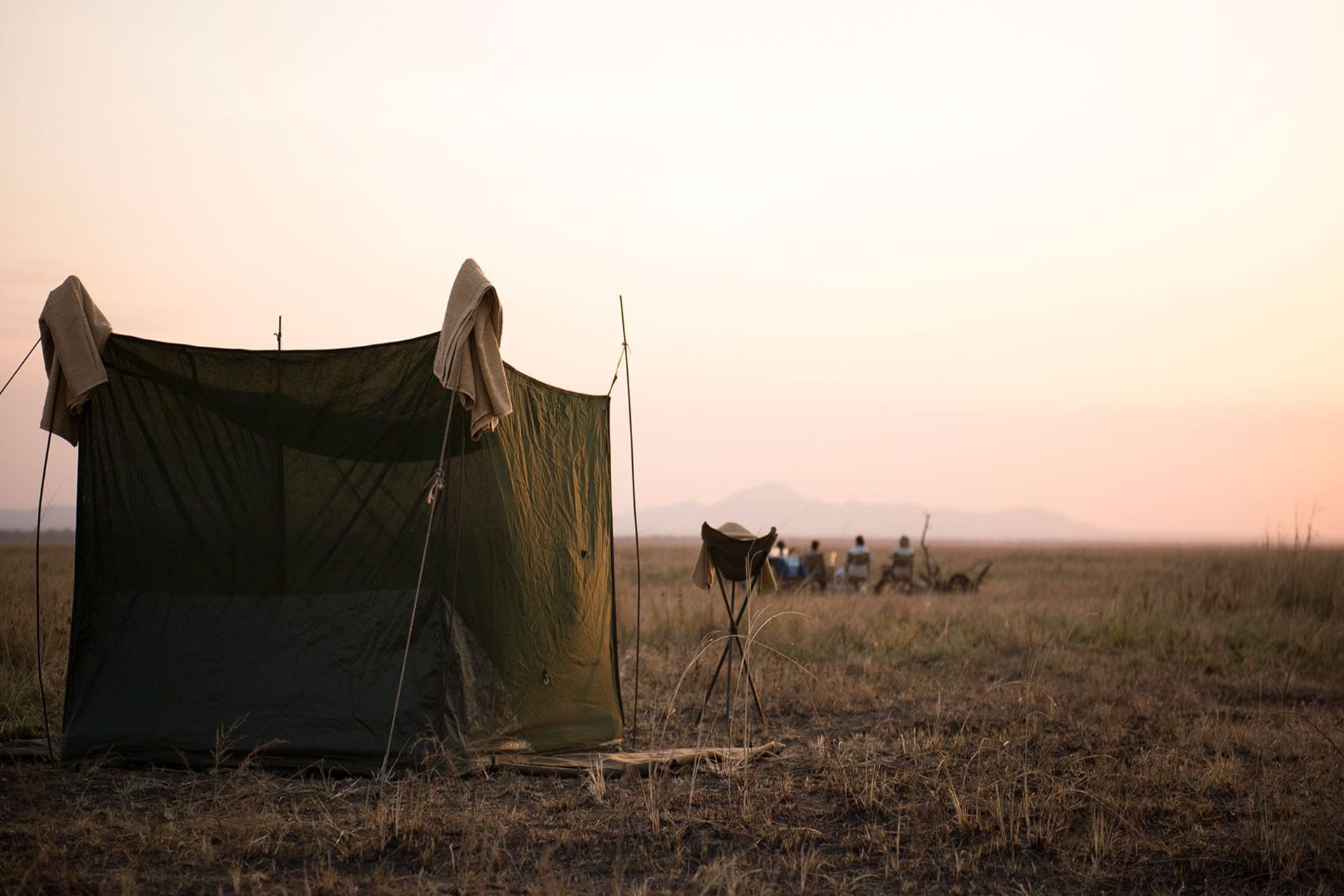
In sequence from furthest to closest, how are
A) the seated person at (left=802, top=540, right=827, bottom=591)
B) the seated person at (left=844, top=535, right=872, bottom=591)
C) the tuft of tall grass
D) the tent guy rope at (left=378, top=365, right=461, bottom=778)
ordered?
the seated person at (left=802, top=540, right=827, bottom=591) < the seated person at (left=844, top=535, right=872, bottom=591) < the tuft of tall grass < the tent guy rope at (left=378, top=365, right=461, bottom=778)

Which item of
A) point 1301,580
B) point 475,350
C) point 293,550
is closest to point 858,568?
point 1301,580

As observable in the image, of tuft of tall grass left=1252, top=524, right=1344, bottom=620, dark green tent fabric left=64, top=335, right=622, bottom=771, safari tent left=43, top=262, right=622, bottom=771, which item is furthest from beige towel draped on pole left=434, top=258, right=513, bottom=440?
tuft of tall grass left=1252, top=524, right=1344, bottom=620

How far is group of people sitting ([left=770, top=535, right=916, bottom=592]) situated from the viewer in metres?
18.9

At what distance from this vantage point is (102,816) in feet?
16.3

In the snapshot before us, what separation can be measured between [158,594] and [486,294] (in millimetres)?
2828

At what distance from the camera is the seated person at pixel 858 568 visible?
18859 mm

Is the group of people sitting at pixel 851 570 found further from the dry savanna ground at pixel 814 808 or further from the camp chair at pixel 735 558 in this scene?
the camp chair at pixel 735 558

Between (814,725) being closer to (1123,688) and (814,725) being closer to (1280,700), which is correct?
(1123,688)

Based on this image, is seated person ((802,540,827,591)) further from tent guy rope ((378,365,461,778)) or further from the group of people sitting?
tent guy rope ((378,365,461,778))

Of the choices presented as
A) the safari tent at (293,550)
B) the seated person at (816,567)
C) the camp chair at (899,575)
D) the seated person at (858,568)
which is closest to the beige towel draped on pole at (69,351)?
the safari tent at (293,550)

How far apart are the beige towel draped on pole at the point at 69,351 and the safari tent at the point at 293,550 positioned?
0.01 m

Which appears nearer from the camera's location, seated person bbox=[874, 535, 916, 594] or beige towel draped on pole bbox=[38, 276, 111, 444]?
beige towel draped on pole bbox=[38, 276, 111, 444]

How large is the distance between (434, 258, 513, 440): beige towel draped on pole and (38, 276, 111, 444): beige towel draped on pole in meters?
2.09

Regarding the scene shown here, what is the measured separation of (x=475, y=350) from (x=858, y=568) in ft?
46.9
